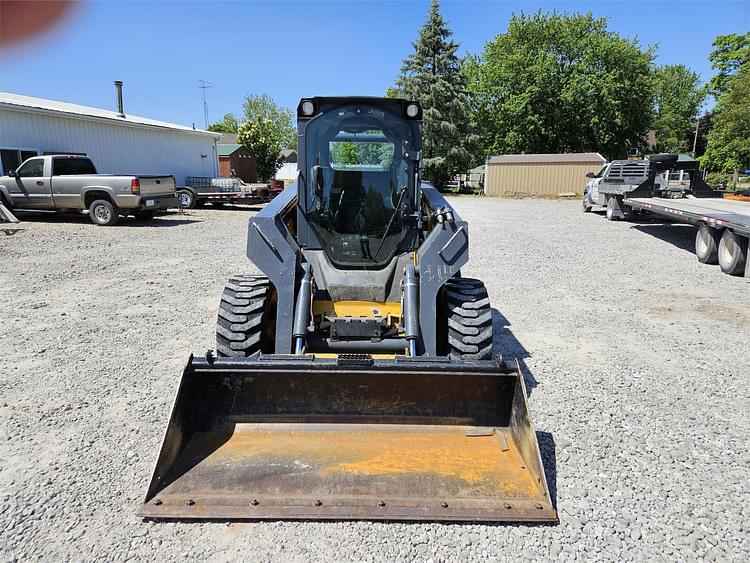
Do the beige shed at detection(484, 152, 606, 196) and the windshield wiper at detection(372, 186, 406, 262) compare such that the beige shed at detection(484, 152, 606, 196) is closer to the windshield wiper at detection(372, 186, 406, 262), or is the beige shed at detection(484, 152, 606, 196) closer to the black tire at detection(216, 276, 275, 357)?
the windshield wiper at detection(372, 186, 406, 262)

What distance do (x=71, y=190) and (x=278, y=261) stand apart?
1323cm

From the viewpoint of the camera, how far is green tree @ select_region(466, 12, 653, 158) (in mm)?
39531

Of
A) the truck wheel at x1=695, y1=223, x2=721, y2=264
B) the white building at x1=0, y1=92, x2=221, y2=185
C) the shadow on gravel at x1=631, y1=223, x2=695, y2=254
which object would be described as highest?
the white building at x1=0, y1=92, x2=221, y2=185

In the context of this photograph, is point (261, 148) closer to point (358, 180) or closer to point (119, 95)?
point (119, 95)

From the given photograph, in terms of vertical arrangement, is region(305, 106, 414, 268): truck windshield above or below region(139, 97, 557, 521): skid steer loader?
above

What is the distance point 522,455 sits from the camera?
120 inches

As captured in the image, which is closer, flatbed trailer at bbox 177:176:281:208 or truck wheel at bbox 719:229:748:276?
truck wheel at bbox 719:229:748:276

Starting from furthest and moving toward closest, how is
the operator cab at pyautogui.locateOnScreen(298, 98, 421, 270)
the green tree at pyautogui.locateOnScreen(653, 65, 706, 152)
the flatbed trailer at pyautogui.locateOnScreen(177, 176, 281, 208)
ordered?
the green tree at pyautogui.locateOnScreen(653, 65, 706, 152), the flatbed trailer at pyautogui.locateOnScreen(177, 176, 281, 208), the operator cab at pyautogui.locateOnScreen(298, 98, 421, 270)

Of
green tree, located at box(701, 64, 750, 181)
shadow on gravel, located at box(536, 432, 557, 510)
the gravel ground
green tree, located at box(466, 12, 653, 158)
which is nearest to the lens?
the gravel ground

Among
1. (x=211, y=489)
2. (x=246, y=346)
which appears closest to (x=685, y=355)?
(x=246, y=346)

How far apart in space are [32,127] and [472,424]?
18.4m

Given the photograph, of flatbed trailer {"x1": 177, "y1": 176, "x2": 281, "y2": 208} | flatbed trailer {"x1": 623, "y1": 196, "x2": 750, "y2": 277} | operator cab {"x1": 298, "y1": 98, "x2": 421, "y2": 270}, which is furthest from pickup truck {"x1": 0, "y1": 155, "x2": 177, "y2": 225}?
flatbed trailer {"x1": 623, "y1": 196, "x2": 750, "y2": 277}

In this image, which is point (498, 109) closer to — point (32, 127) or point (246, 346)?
point (32, 127)

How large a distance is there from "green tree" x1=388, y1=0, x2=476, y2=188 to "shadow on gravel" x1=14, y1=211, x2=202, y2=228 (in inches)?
798
